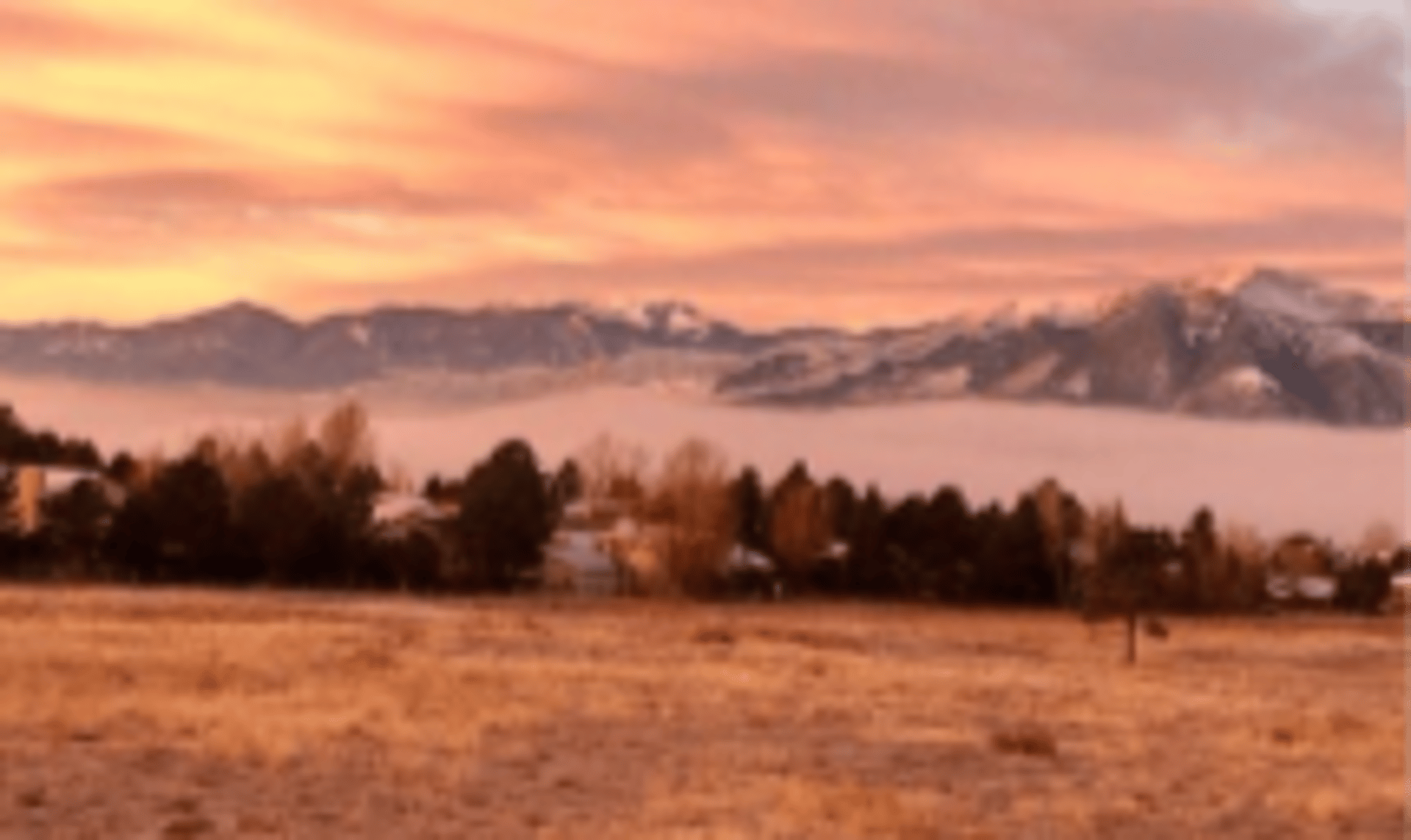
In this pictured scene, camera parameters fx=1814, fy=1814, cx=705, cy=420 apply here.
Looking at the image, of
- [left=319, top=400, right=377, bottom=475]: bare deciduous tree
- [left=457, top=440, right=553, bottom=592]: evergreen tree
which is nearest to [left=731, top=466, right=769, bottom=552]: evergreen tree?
[left=457, top=440, right=553, bottom=592]: evergreen tree

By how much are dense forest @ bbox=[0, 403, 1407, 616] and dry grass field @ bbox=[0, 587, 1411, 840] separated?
30.6m

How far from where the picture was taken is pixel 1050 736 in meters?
37.7

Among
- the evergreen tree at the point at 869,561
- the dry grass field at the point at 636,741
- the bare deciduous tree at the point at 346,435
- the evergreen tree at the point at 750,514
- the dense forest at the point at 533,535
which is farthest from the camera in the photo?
the bare deciduous tree at the point at 346,435

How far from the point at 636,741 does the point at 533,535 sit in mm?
81836

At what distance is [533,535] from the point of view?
380 feet

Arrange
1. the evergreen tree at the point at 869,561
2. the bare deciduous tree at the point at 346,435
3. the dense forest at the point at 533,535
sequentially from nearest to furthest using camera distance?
the dense forest at the point at 533,535, the evergreen tree at the point at 869,561, the bare deciduous tree at the point at 346,435

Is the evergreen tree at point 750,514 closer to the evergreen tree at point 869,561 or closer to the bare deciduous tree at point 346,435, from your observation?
the evergreen tree at point 869,561

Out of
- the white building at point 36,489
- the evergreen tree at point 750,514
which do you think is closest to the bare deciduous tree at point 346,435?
the white building at point 36,489

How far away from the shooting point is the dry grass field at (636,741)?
2603cm

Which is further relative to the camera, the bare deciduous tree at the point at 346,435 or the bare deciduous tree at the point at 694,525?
the bare deciduous tree at the point at 346,435

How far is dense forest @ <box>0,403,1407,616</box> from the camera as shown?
342ft

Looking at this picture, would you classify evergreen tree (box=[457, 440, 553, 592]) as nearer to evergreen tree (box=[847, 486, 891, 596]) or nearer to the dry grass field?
evergreen tree (box=[847, 486, 891, 596])

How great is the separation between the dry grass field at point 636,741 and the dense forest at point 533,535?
30.6 meters

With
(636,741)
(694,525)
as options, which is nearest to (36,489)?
(694,525)
